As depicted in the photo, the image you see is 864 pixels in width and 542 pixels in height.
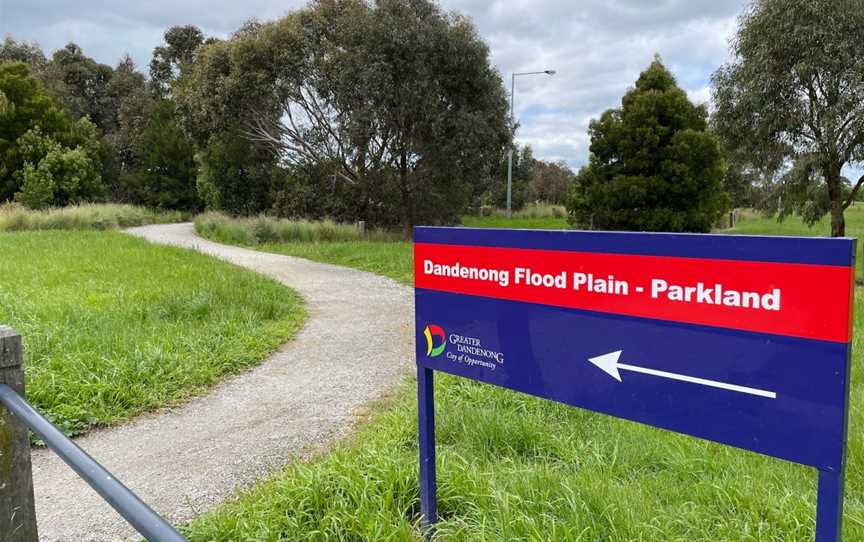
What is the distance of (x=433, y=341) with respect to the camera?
2.60 m

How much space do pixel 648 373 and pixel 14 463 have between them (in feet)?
7.67

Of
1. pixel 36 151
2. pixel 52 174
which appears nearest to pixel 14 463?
pixel 52 174

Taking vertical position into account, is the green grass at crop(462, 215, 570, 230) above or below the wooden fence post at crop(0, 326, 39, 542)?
below

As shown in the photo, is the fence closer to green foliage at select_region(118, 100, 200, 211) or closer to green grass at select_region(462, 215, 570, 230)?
green grass at select_region(462, 215, 570, 230)

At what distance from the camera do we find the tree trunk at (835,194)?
52.4 ft

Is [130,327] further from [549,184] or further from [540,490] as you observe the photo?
[549,184]

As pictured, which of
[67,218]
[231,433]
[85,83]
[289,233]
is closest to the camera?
[231,433]

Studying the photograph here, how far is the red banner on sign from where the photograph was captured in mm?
1475

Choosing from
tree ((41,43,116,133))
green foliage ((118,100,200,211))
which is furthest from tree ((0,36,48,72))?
green foliage ((118,100,200,211))

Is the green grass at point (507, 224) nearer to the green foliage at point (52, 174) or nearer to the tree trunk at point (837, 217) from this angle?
the tree trunk at point (837, 217)

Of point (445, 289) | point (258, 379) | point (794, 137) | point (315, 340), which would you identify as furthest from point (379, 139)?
point (445, 289)

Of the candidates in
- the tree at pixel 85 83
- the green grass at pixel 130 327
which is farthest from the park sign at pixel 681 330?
the tree at pixel 85 83

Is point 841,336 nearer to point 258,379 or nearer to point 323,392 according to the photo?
point 323,392

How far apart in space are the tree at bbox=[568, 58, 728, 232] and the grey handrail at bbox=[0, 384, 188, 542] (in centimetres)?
2458
